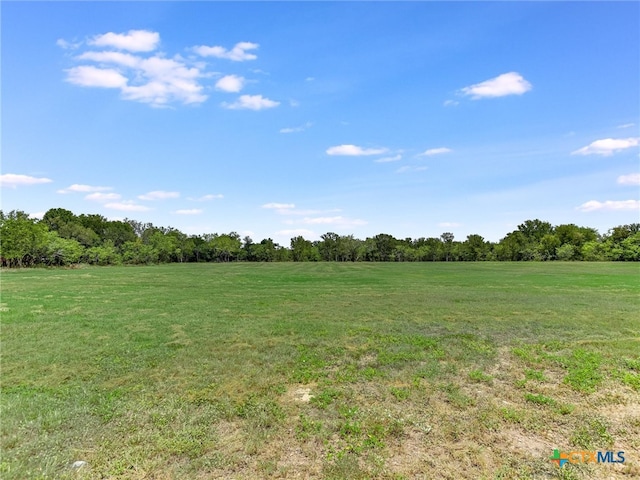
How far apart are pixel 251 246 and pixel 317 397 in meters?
121

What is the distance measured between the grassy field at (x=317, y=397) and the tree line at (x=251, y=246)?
226 ft

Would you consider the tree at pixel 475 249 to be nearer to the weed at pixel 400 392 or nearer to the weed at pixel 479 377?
the weed at pixel 479 377

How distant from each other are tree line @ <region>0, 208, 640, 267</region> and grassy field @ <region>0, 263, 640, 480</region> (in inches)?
2708

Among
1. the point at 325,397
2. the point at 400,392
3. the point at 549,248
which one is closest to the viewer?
the point at 325,397

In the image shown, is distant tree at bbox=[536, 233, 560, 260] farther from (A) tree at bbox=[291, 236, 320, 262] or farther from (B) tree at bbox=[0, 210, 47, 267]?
(B) tree at bbox=[0, 210, 47, 267]

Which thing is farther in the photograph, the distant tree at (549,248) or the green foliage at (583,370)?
the distant tree at (549,248)

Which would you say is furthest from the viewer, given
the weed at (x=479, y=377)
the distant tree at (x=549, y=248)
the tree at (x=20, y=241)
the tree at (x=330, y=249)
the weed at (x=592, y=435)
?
the tree at (x=330, y=249)

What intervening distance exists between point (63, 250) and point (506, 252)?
121612 millimetres

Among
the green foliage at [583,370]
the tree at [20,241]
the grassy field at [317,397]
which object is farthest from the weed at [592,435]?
the tree at [20,241]

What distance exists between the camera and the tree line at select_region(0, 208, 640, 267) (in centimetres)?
6775

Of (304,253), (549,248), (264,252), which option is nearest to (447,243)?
(549,248)

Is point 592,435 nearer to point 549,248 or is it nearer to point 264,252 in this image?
point 264,252

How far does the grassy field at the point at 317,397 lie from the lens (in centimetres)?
470

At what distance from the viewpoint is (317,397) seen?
6.76 metres
